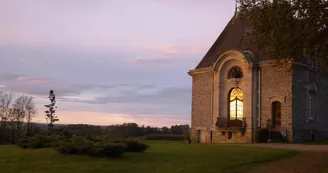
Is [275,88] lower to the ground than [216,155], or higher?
higher

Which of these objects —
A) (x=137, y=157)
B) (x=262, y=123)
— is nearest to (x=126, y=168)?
(x=137, y=157)

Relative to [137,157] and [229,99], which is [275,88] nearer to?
[229,99]

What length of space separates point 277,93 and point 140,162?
18.5 meters

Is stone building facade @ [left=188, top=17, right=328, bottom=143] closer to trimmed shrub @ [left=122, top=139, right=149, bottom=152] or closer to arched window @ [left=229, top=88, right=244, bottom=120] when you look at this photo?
arched window @ [left=229, top=88, right=244, bottom=120]

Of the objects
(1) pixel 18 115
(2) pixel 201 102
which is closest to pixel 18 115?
(1) pixel 18 115

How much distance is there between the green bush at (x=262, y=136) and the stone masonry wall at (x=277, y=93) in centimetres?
98

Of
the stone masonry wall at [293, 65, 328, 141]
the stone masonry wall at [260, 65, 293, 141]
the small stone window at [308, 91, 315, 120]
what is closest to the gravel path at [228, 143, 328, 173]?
the stone masonry wall at [260, 65, 293, 141]

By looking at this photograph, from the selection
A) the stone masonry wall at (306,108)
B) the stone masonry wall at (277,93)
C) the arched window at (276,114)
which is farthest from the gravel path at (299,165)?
the arched window at (276,114)

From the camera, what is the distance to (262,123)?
3231cm

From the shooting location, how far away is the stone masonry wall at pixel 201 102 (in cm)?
3606

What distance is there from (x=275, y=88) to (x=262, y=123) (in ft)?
9.61

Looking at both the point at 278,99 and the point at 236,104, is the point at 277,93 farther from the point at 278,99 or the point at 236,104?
the point at 236,104

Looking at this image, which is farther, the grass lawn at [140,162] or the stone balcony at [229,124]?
the stone balcony at [229,124]

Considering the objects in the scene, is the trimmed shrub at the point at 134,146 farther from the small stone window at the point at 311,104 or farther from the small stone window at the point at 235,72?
the small stone window at the point at 311,104
